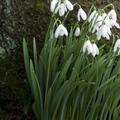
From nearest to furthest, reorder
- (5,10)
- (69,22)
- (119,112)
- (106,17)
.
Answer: (106,17) < (119,112) < (5,10) < (69,22)

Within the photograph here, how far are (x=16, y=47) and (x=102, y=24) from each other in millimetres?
867

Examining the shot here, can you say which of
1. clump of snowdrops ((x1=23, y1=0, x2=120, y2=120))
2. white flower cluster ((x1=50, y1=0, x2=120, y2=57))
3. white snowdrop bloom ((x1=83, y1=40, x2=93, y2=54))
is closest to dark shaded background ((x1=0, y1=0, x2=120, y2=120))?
clump of snowdrops ((x1=23, y1=0, x2=120, y2=120))

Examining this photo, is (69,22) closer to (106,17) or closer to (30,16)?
(30,16)

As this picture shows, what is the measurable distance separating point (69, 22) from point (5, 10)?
58cm

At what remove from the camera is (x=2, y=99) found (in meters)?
3.75

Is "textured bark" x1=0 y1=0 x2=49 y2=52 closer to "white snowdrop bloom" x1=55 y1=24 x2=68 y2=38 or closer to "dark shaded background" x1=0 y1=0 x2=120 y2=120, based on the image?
"dark shaded background" x1=0 y1=0 x2=120 y2=120

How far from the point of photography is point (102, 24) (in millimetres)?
3266

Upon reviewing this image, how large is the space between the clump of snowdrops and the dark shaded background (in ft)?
0.79

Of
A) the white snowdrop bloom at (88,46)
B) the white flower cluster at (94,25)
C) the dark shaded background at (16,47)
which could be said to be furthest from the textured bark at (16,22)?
the white snowdrop bloom at (88,46)

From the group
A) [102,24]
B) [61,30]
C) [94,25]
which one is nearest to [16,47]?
[61,30]

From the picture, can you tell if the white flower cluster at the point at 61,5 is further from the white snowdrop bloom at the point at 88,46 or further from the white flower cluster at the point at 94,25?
the white snowdrop bloom at the point at 88,46

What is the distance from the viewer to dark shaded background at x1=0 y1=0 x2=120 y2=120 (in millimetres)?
3747

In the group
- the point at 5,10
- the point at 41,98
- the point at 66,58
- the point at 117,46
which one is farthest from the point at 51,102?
the point at 5,10

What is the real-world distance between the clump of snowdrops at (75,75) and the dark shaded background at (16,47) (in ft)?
0.79
